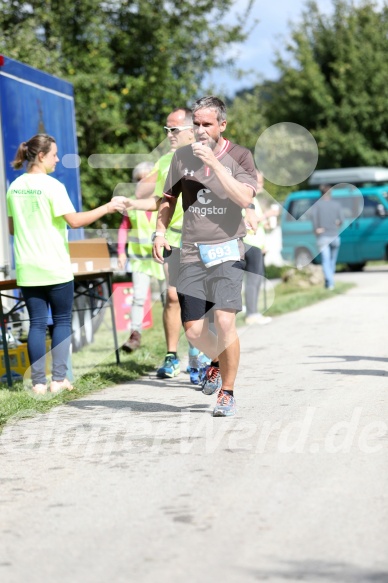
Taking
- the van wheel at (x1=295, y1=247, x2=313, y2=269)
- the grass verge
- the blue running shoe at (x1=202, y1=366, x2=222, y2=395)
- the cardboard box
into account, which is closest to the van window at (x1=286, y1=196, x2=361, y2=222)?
the van wheel at (x1=295, y1=247, x2=313, y2=269)

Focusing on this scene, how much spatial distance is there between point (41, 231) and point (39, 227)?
33 mm

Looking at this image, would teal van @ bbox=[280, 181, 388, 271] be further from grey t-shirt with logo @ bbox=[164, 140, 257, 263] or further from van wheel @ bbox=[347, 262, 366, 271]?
grey t-shirt with logo @ bbox=[164, 140, 257, 263]

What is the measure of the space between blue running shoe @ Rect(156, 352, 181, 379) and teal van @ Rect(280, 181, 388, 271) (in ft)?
61.0

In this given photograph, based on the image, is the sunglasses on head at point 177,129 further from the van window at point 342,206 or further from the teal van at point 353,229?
the teal van at point 353,229

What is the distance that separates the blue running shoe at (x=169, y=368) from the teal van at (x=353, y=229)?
1858 cm

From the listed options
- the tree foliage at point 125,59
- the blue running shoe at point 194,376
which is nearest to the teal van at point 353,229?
the tree foliage at point 125,59

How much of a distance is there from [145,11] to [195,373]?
16.9 m

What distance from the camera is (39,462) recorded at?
19.7 feet

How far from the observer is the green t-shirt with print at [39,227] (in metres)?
8.11

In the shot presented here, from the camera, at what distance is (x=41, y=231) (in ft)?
26.7

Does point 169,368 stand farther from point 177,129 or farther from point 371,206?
point 371,206

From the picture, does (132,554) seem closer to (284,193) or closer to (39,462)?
(39,462)

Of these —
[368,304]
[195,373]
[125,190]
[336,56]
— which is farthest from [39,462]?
[336,56]

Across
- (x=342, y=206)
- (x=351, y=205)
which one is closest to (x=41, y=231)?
(x=351, y=205)
